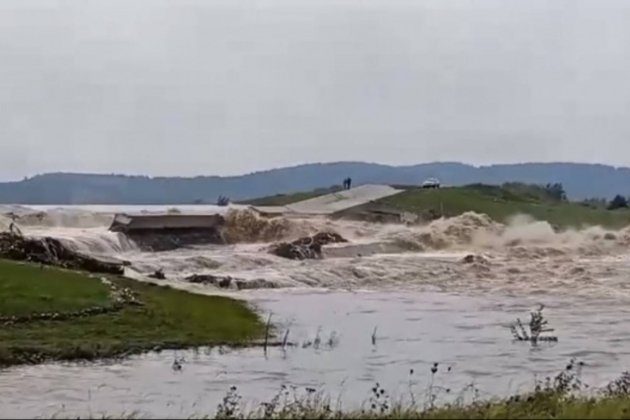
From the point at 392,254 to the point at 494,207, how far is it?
121 ft

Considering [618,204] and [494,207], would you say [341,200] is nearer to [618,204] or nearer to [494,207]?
[494,207]

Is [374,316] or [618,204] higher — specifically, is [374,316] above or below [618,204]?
below

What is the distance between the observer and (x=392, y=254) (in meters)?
67.6

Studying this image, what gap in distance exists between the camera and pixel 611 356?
87.5 feet

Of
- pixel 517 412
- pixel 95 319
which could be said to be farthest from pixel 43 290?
pixel 517 412

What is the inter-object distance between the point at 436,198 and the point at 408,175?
→ 265 feet

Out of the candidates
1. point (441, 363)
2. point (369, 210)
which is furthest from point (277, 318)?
point (369, 210)

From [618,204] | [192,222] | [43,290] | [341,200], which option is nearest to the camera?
[43,290]

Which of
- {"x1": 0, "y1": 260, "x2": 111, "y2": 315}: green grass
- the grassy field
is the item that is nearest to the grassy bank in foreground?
{"x1": 0, "y1": 260, "x2": 111, "y2": 315}: green grass

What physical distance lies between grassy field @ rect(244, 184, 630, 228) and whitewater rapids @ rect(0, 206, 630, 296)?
14.0 ft

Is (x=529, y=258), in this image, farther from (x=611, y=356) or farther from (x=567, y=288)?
(x=611, y=356)

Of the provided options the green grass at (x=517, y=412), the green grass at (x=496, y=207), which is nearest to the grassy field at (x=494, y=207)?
the green grass at (x=496, y=207)

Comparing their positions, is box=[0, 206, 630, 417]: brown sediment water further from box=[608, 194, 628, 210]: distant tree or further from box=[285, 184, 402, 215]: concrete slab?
box=[608, 194, 628, 210]: distant tree

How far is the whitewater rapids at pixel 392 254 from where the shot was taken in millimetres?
48969
